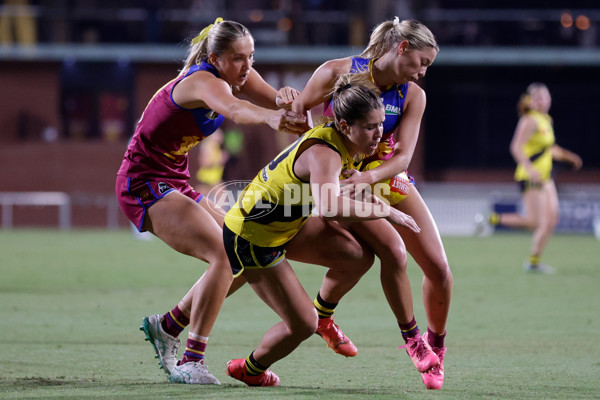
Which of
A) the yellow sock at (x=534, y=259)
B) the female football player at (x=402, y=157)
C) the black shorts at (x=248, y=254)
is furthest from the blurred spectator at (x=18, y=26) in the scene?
the black shorts at (x=248, y=254)

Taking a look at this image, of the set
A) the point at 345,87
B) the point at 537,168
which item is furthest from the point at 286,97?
the point at 537,168

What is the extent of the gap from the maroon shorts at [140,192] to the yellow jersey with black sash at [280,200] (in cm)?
62

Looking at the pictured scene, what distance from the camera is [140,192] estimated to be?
5.63 metres

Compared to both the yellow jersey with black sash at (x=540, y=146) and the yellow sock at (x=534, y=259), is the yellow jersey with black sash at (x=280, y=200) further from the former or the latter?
the yellow jersey with black sash at (x=540, y=146)

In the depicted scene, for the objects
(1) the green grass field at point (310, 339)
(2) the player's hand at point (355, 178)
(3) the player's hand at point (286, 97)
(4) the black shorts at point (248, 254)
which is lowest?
(1) the green grass field at point (310, 339)

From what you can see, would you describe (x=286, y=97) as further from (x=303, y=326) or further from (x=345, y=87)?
(x=303, y=326)

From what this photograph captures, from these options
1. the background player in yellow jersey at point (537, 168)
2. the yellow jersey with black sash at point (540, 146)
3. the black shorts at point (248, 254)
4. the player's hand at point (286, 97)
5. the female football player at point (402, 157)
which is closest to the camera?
the black shorts at point (248, 254)

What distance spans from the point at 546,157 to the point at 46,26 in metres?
15.2

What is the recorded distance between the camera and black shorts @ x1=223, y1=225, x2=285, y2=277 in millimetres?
5090

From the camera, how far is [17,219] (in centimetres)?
2361

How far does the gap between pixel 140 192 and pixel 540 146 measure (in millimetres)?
8287

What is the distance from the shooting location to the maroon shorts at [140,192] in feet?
18.4

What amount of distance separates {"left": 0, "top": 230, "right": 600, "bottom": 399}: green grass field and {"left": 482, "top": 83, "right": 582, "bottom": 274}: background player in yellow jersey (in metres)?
0.61

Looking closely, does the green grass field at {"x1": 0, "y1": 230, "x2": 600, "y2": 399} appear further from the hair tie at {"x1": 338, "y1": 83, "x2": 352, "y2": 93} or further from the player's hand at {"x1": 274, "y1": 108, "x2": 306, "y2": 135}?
the hair tie at {"x1": 338, "y1": 83, "x2": 352, "y2": 93}
